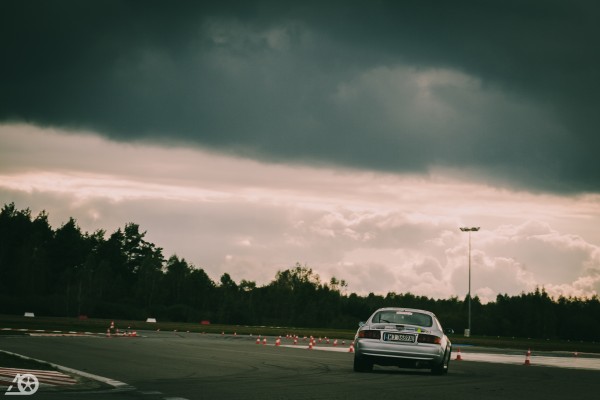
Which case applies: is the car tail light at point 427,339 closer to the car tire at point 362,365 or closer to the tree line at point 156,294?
the car tire at point 362,365

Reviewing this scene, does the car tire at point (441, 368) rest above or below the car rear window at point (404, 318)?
below

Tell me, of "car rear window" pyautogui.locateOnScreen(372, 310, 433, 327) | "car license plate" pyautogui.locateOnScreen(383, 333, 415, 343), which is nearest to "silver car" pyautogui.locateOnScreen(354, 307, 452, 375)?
"car license plate" pyautogui.locateOnScreen(383, 333, 415, 343)

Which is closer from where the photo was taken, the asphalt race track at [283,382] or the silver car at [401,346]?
the asphalt race track at [283,382]

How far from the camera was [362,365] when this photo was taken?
18.0 m

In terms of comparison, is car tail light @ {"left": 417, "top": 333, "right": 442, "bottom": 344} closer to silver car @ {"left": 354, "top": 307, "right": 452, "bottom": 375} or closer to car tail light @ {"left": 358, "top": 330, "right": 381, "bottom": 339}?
silver car @ {"left": 354, "top": 307, "right": 452, "bottom": 375}

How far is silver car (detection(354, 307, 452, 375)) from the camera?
57.0 feet

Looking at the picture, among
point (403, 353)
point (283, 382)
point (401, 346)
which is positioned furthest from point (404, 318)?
point (283, 382)

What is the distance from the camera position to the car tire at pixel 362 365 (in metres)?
17.8

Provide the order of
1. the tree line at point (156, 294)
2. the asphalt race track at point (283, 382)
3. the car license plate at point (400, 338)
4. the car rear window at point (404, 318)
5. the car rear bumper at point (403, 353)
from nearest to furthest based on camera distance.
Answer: the asphalt race track at point (283, 382) → the car rear bumper at point (403, 353) → the car license plate at point (400, 338) → the car rear window at point (404, 318) → the tree line at point (156, 294)

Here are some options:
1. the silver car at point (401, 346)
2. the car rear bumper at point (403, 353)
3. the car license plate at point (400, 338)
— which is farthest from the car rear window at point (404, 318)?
the car rear bumper at point (403, 353)

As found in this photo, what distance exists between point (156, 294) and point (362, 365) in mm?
135107

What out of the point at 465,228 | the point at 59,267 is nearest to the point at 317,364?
the point at 465,228

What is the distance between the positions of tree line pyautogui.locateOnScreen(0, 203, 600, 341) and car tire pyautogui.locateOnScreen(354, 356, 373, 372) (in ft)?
301

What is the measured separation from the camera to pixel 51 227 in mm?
146625
